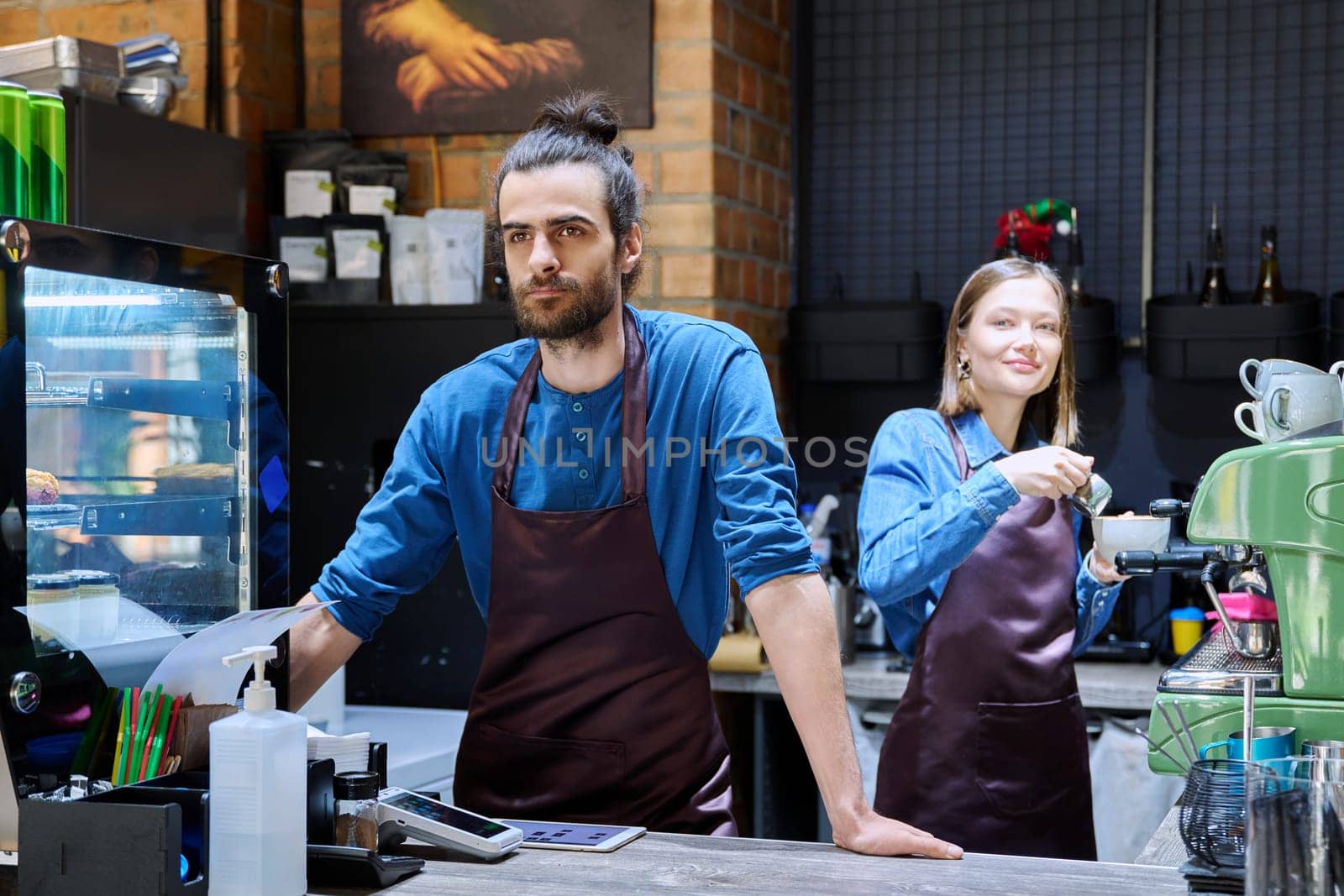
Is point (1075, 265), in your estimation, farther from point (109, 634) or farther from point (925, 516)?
point (109, 634)

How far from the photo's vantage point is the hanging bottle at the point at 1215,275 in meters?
3.55

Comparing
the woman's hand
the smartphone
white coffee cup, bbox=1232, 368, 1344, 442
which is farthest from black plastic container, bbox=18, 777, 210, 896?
the woman's hand

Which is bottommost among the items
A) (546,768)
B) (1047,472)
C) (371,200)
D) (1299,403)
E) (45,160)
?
(546,768)

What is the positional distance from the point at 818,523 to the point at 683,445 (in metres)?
1.64

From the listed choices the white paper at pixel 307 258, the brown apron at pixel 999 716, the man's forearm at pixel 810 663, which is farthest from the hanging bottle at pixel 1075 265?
the man's forearm at pixel 810 663

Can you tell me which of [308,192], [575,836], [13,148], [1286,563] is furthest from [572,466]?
[308,192]

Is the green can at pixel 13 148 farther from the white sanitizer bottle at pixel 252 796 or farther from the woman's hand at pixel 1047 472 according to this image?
the woman's hand at pixel 1047 472

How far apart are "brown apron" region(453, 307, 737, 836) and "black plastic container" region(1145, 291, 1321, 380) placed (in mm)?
1992

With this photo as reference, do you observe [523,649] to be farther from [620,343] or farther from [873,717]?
[873,717]

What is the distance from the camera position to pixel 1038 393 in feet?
8.80

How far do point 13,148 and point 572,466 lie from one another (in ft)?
2.47

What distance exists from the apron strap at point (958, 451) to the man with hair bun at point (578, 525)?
2.42 ft

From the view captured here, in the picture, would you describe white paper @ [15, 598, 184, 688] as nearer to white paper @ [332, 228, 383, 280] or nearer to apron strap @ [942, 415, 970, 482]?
apron strap @ [942, 415, 970, 482]

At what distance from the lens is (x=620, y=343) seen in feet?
6.44
